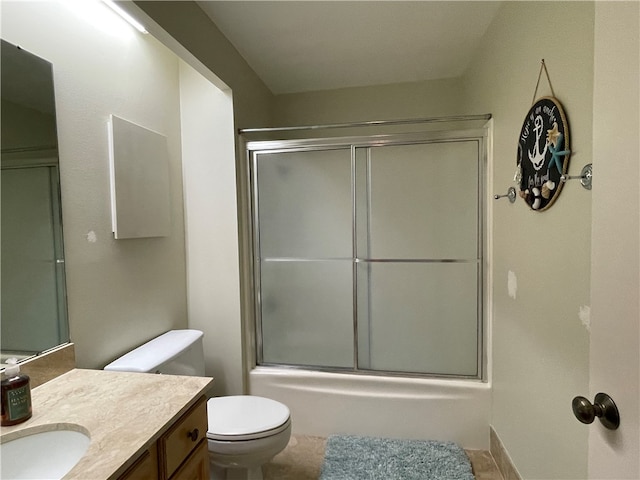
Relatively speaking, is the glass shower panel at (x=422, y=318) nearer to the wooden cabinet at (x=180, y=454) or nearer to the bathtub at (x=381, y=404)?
the bathtub at (x=381, y=404)

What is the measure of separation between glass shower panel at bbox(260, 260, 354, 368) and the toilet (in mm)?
563

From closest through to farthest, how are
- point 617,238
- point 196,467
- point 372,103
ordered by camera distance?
point 617,238
point 196,467
point 372,103

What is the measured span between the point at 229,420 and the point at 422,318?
4.05 feet

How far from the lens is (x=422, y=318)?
7.16 feet

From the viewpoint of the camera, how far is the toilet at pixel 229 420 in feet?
4.83

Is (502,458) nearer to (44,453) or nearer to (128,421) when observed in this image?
(128,421)

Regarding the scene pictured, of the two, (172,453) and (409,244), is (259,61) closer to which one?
(409,244)

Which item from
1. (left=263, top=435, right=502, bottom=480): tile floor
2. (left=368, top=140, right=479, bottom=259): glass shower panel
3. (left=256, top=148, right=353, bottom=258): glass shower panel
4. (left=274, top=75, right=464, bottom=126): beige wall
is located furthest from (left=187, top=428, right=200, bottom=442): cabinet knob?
(left=274, top=75, right=464, bottom=126): beige wall

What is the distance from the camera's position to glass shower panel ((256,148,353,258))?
2.23 m

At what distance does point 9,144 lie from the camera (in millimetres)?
1137

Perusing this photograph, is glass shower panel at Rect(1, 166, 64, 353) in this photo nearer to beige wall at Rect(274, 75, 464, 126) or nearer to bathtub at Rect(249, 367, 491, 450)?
bathtub at Rect(249, 367, 491, 450)

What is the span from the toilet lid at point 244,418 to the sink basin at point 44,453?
0.61 meters

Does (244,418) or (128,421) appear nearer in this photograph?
(128,421)

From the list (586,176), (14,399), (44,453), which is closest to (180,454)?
(44,453)
